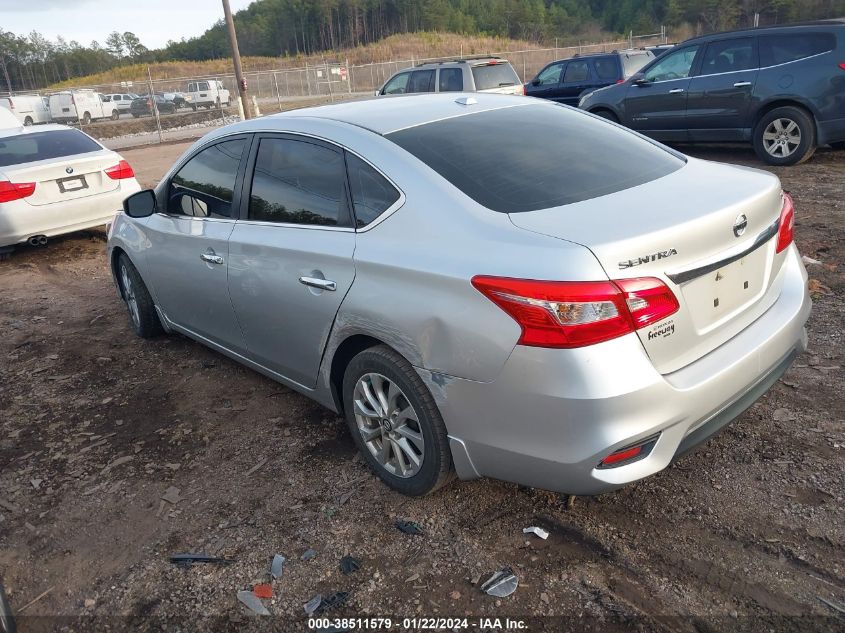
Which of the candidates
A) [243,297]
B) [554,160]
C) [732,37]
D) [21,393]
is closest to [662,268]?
[554,160]

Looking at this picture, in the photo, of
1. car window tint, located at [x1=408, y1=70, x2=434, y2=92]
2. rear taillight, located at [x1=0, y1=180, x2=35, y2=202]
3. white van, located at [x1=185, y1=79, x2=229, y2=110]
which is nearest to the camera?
rear taillight, located at [x1=0, y1=180, x2=35, y2=202]

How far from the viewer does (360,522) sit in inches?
121

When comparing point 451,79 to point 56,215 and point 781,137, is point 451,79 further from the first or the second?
point 56,215

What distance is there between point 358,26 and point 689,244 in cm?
11871

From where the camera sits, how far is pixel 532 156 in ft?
10.4

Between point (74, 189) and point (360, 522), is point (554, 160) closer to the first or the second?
point (360, 522)

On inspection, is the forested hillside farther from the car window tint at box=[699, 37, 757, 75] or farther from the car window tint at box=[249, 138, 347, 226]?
the car window tint at box=[249, 138, 347, 226]

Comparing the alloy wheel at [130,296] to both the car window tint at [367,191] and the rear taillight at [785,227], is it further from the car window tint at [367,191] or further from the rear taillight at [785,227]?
the rear taillight at [785,227]

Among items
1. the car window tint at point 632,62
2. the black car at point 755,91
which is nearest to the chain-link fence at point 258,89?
the car window tint at point 632,62

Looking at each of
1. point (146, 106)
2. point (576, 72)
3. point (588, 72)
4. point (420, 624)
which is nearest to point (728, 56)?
point (588, 72)

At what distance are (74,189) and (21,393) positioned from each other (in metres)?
4.34

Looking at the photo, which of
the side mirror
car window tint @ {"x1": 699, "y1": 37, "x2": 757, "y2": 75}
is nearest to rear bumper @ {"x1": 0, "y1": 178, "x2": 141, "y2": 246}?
the side mirror

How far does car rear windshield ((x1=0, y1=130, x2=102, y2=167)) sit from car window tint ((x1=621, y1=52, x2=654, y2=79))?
34.9ft

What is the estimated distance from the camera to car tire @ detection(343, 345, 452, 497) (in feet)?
9.37
